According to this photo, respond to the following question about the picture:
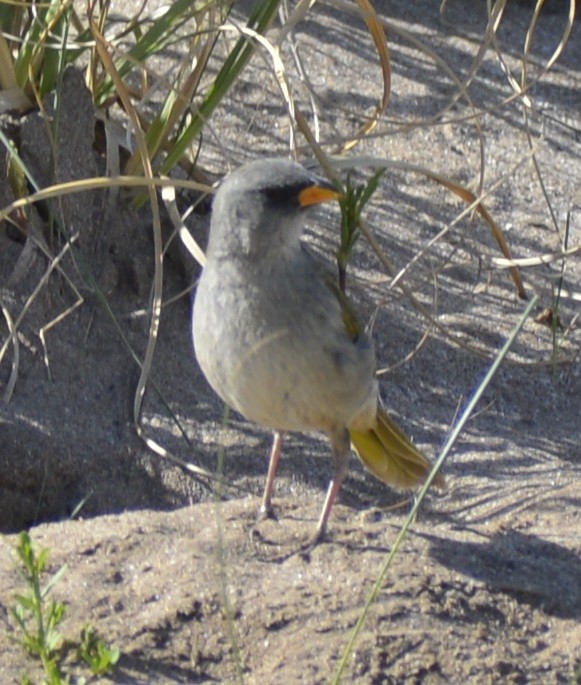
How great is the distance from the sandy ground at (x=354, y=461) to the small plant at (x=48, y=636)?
0.21 feet

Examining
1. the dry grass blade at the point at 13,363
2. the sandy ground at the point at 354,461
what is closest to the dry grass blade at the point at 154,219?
the sandy ground at the point at 354,461

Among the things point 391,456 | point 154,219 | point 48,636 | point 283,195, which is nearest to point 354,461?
point 391,456

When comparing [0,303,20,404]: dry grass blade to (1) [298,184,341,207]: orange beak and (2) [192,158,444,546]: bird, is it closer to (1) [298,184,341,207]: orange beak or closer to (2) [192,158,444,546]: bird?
(2) [192,158,444,546]: bird

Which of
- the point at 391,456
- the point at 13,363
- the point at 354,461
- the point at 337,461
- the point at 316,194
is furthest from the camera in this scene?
the point at 354,461

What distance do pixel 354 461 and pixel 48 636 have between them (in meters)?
2.22

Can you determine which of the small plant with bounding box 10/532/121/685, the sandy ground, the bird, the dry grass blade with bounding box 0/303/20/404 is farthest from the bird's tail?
the small plant with bounding box 10/532/121/685

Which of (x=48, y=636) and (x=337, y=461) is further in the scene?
(x=337, y=461)

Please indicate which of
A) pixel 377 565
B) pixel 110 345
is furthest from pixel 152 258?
pixel 377 565

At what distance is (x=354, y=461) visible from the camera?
517 centimetres

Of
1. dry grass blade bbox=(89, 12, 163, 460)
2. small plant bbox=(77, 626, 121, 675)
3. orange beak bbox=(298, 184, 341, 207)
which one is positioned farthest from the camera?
dry grass blade bbox=(89, 12, 163, 460)

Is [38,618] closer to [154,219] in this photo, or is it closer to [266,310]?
[266,310]

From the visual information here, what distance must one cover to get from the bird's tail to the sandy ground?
Answer: 0.55ft

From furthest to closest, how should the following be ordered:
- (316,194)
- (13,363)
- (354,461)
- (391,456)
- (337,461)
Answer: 1. (354,461)
2. (13,363)
3. (391,456)
4. (337,461)
5. (316,194)

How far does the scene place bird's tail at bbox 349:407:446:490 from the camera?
14.9 feet
